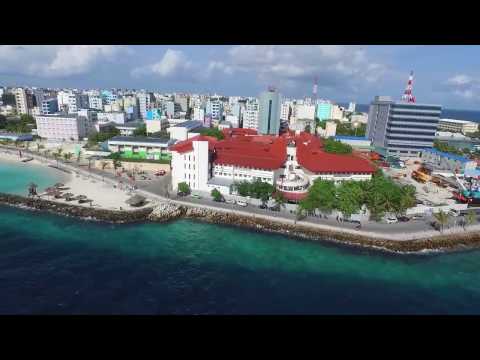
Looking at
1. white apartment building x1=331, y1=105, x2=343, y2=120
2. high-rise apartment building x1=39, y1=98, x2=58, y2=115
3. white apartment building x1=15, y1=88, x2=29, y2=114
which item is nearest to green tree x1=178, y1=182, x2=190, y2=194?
high-rise apartment building x1=39, y1=98, x2=58, y2=115

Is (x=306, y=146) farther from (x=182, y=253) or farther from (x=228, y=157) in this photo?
(x=182, y=253)

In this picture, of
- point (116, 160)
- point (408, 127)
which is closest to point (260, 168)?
point (116, 160)

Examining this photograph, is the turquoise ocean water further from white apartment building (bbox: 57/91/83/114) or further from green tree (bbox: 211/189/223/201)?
white apartment building (bbox: 57/91/83/114)

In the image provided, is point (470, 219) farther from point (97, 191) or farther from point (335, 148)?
point (97, 191)

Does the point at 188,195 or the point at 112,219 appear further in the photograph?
the point at 188,195
